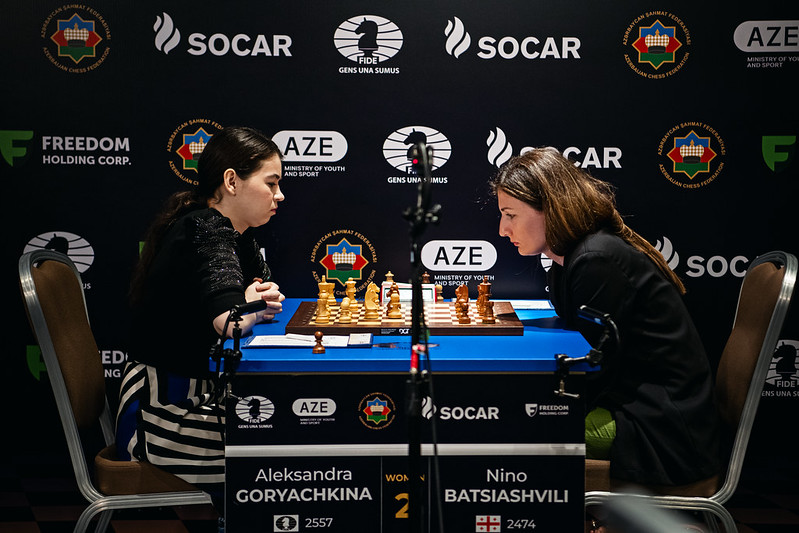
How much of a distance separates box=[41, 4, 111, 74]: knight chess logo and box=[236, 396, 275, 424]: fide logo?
2166mm

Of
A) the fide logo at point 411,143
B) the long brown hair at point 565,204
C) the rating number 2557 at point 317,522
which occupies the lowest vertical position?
the rating number 2557 at point 317,522

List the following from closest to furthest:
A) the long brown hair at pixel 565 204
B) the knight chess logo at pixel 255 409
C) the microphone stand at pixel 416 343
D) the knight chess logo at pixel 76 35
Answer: the microphone stand at pixel 416 343 < the knight chess logo at pixel 255 409 < the long brown hair at pixel 565 204 < the knight chess logo at pixel 76 35

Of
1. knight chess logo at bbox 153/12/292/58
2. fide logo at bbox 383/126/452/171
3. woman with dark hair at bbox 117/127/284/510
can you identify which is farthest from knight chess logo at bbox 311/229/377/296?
woman with dark hair at bbox 117/127/284/510

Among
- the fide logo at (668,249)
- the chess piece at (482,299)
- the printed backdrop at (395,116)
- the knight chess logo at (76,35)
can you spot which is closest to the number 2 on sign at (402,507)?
the chess piece at (482,299)

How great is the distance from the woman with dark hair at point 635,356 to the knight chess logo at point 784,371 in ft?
5.09

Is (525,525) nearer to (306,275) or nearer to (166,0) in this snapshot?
(306,275)

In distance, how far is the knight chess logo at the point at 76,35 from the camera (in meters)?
3.86

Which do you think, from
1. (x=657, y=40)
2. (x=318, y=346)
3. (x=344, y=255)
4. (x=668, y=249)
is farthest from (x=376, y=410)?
(x=657, y=40)

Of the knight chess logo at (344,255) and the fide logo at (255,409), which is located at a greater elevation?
the knight chess logo at (344,255)

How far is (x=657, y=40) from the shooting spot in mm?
3877

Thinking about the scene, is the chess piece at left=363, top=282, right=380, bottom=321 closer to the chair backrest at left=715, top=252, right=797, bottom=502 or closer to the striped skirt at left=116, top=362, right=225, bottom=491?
the striped skirt at left=116, top=362, right=225, bottom=491

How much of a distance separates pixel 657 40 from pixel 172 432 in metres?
2.84

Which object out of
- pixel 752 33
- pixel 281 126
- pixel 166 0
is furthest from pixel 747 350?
pixel 166 0

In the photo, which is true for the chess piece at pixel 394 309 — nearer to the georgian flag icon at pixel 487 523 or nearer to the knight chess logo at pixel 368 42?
the georgian flag icon at pixel 487 523
